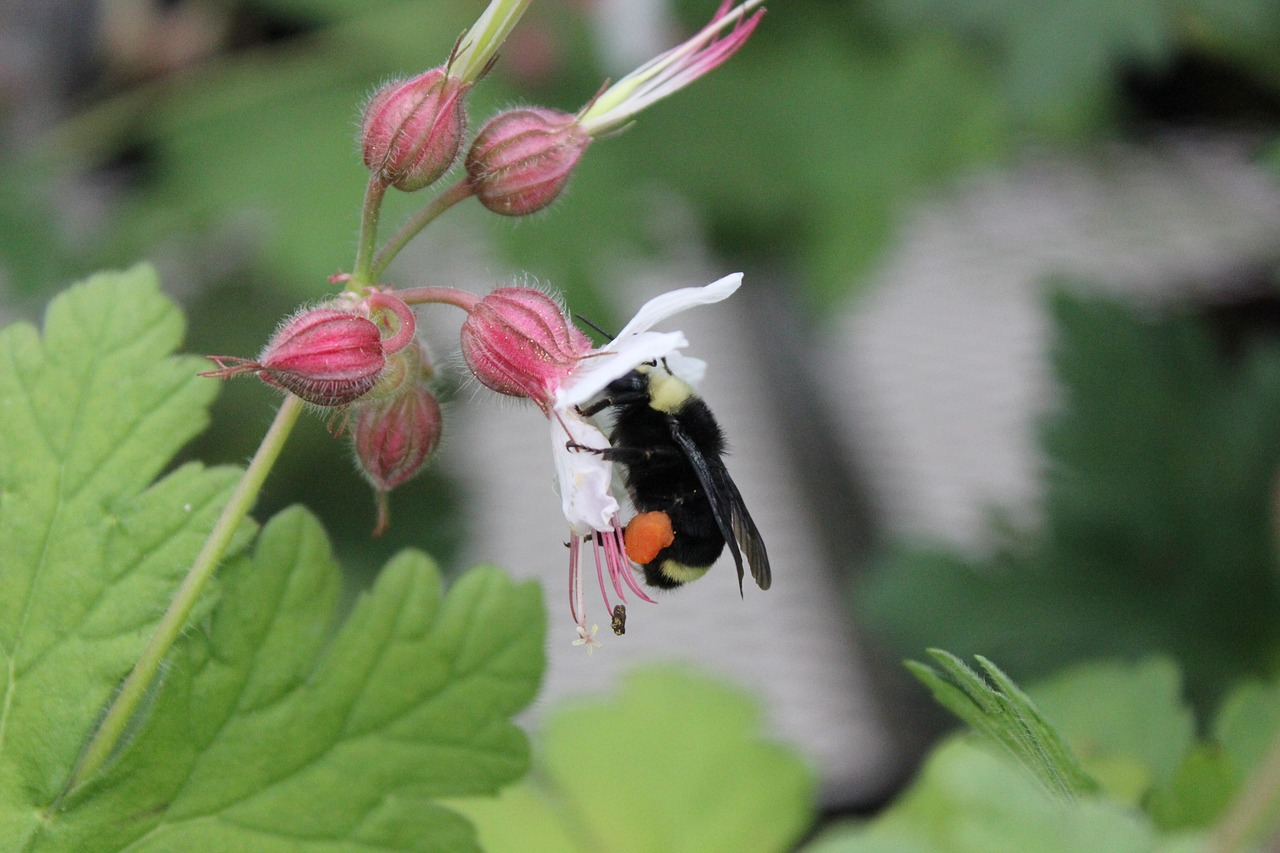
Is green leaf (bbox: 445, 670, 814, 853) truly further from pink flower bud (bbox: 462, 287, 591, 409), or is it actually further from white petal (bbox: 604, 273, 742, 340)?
white petal (bbox: 604, 273, 742, 340)

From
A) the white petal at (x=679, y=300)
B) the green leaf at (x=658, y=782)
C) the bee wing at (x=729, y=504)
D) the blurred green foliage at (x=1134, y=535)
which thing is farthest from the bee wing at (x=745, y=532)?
the blurred green foliage at (x=1134, y=535)

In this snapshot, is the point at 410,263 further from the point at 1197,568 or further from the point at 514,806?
the point at 1197,568

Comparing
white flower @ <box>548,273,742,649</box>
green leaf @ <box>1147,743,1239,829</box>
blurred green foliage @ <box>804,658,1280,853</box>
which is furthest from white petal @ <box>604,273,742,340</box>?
green leaf @ <box>1147,743,1239,829</box>

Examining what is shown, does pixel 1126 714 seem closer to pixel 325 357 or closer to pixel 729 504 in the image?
pixel 729 504

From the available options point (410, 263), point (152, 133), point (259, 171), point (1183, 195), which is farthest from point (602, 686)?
point (1183, 195)

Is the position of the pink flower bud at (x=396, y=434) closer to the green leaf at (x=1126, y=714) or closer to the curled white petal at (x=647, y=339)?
the curled white petal at (x=647, y=339)

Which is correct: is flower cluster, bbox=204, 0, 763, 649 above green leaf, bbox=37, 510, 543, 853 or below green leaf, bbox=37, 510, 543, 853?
above
